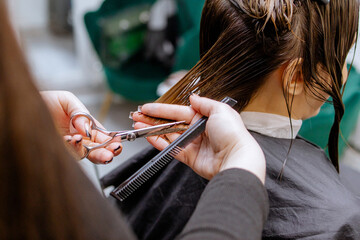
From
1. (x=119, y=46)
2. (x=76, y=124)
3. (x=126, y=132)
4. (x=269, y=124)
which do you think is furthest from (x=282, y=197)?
(x=119, y=46)

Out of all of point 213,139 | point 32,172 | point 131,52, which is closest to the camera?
point 32,172

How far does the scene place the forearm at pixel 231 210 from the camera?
1.68ft

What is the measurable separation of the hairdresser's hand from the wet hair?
21cm

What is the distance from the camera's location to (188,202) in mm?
1013

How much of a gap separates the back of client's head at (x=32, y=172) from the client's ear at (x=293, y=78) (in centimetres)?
60

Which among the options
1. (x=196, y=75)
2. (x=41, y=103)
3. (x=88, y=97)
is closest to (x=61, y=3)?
(x=88, y=97)

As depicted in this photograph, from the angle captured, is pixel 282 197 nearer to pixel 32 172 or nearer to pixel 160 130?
pixel 160 130

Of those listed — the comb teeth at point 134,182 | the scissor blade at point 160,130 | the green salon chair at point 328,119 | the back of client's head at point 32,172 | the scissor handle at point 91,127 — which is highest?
the back of client's head at point 32,172

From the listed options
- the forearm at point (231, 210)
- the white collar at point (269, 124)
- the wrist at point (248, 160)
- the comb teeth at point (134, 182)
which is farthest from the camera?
the white collar at point (269, 124)

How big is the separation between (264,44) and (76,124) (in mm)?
473

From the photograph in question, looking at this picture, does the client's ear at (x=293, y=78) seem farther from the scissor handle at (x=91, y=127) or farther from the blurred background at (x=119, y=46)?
the blurred background at (x=119, y=46)

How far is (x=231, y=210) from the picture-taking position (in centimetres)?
53

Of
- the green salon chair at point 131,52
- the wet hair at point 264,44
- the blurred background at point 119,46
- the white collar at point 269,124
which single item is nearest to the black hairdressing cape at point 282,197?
the white collar at point 269,124

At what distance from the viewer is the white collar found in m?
0.98
